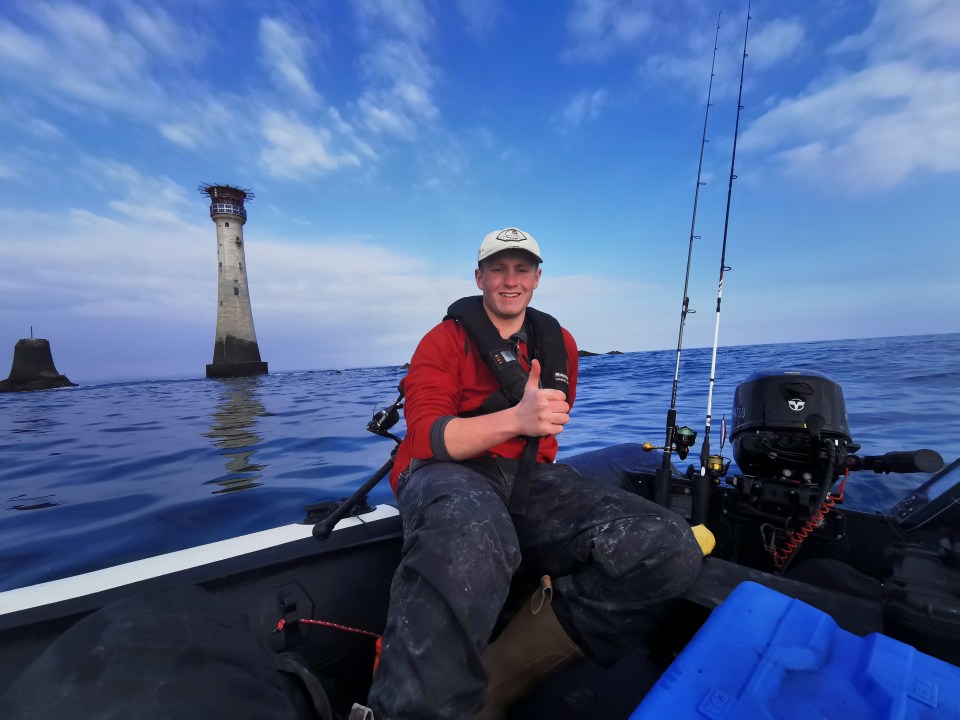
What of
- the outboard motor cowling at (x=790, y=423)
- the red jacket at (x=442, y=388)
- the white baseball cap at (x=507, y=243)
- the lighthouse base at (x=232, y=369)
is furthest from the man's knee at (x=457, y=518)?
the lighthouse base at (x=232, y=369)

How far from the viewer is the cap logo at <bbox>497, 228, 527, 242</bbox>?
2.42 m

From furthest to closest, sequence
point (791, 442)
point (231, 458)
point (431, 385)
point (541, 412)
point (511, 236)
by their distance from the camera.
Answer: point (231, 458) < point (791, 442) < point (511, 236) < point (431, 385) < point (541, 412)

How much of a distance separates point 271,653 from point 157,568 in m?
1.20

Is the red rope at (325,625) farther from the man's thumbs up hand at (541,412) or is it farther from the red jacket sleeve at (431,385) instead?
the man's thumbs up hand at (541,412)

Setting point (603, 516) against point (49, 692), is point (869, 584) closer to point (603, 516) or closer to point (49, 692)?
point (603, 516)

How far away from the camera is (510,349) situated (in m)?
2.38

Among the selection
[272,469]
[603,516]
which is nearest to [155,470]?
[272,469]

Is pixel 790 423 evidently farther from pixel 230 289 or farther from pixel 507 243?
pixel 230 289

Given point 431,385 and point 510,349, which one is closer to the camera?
point 431,385

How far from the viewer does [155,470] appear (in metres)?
5.48

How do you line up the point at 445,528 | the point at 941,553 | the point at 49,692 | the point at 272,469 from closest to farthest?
1. the point at 49,692
2. the point at 445,528
3. the point at 941,553
4. the point at 272,469

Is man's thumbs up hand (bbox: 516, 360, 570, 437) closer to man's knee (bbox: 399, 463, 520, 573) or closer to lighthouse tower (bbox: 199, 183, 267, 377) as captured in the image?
man's knee (bbox: 399, 463, 520, 573)

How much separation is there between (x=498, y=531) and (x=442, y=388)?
0.79 meters

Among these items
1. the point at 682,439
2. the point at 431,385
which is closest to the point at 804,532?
the point at 682,439
